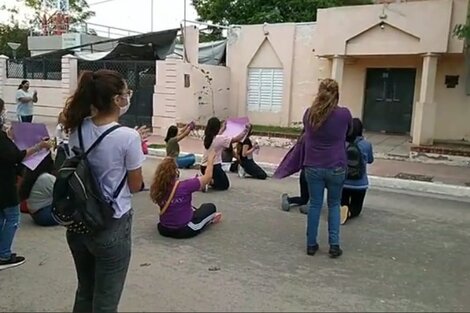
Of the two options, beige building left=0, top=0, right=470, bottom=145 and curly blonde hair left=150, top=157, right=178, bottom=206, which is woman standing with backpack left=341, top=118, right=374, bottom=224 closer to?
curly blonde hair left=150, top=157, right=178, bottom=206

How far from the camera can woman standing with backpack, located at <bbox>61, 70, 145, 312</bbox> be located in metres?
2.46

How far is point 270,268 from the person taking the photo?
4496mm

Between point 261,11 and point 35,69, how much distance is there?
33.2 feet

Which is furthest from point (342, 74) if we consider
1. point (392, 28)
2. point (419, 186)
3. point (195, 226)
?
point (195, 226)

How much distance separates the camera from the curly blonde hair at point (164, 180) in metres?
5.08

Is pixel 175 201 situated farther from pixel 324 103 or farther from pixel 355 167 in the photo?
pixel 355 167

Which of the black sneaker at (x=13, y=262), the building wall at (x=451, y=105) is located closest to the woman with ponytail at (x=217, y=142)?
the black sneaker at (x=13, y=262)

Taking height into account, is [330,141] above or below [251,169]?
above

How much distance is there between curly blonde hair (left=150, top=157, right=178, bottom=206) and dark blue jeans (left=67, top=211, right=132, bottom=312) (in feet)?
7.77

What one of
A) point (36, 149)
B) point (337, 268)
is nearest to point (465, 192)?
point (337, 268)

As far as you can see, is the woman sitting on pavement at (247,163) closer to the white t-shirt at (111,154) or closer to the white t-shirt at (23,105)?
the white t-shirt at (111,154)

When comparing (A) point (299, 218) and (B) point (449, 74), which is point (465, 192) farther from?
(B) point (449, 74)

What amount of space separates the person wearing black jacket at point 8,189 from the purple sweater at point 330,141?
2.42 meters

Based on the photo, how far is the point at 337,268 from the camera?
4.55m
